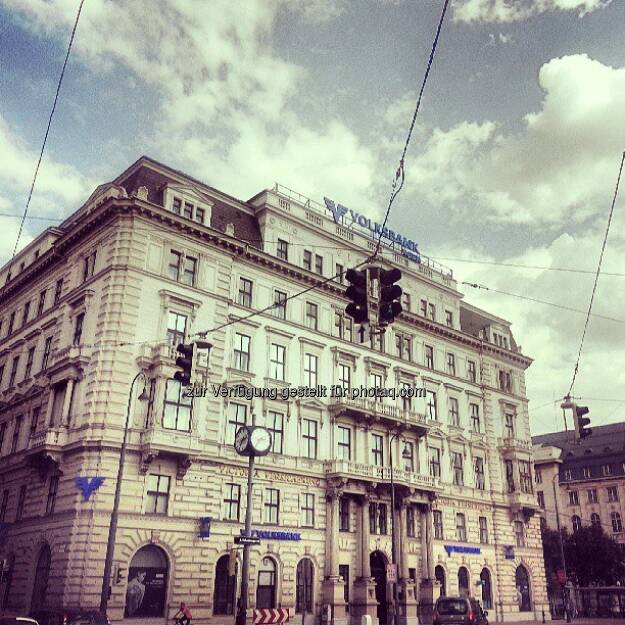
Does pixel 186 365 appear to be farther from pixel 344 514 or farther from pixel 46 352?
pixel 344 514

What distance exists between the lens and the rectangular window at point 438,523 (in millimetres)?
48722

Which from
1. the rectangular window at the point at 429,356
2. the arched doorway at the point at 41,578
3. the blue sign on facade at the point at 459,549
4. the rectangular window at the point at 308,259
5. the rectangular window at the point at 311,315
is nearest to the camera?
the arched doorway at the point at 41,578

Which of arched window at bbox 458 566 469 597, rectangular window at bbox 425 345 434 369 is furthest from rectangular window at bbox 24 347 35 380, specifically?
arched window at bbox 458 566 469 597

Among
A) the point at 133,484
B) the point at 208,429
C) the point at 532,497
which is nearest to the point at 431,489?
the point at 532,497

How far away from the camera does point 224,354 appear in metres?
39.5

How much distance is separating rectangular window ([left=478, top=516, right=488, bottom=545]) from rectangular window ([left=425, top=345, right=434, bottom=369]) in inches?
513

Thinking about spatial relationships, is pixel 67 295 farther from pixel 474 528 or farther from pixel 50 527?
pixel 474 528

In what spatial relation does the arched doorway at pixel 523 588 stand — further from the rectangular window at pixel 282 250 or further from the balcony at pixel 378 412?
the rectangular window at pixel 282 250

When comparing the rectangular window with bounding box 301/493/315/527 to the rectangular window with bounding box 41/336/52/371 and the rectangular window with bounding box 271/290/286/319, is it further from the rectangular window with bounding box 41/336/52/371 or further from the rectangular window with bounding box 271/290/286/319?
the rectangular window with bounding box 41/336/52/371

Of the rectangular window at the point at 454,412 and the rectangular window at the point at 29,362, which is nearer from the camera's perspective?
the rectangular window at the point at 29,362

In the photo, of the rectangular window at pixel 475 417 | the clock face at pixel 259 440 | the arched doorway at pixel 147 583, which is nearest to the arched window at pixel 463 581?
the rectangular window at pixel 475 417

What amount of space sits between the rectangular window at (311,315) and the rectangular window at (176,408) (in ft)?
38.9

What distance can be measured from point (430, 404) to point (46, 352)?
2906cm

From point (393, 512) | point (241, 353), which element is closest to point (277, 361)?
point (241, 353)
